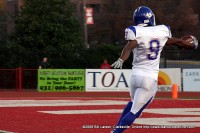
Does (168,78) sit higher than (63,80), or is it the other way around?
(168,78)

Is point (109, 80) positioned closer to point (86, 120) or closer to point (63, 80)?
point (63, 80)

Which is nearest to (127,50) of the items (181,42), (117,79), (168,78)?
(181,42)

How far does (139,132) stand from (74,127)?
1374 mm

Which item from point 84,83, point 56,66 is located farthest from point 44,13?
point 84,83

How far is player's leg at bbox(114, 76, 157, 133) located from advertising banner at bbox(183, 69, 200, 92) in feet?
57.5

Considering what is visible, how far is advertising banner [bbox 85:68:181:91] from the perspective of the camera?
25953mm

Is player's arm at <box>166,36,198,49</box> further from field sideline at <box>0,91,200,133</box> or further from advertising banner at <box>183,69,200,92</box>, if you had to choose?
advertising banner at <box>183,69,200,92</box>

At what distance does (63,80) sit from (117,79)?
2.35m

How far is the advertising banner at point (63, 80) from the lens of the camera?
86.8ft

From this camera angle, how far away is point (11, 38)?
31.0m

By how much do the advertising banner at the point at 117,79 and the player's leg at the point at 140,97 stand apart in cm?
1730

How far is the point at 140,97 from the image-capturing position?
853cm

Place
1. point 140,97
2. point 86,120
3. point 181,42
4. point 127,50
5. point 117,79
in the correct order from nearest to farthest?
point 127,50 < point 140,97 < point 181,42 < point 86,120 < point 117,79

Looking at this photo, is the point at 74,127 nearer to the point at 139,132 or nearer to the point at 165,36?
the point at 139,132
